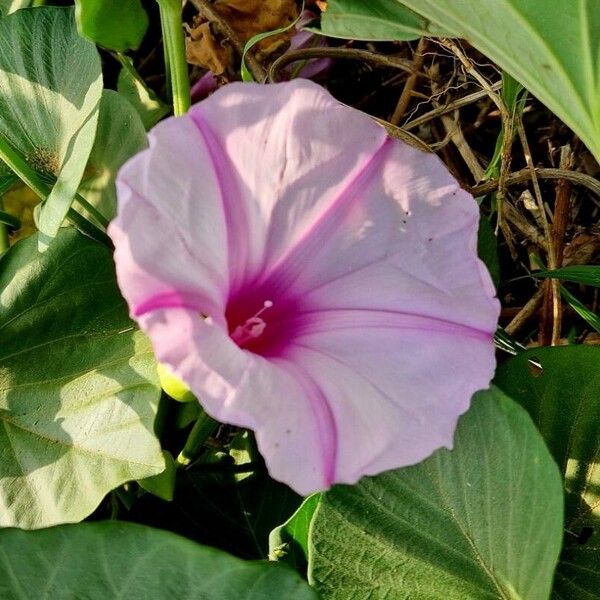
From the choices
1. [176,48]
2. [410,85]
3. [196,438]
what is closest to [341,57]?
[410,85]

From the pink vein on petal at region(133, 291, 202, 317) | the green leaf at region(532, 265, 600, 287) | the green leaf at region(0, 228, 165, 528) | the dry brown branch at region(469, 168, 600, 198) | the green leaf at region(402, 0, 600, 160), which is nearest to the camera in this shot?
the pink vein on petal at region(133, 291, 202, 317)

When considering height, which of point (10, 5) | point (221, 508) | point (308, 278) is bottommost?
point (221, 508)

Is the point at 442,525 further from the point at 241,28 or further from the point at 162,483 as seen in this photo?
the point at 241,28

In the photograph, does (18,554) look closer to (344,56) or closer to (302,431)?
(302,431)

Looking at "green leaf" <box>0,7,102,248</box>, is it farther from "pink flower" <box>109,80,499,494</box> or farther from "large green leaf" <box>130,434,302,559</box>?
"large green leaf" <box>130,434,302,559</box>

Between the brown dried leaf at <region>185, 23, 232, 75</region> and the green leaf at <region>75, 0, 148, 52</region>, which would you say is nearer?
the green leaf at <region>75, 0, 148, 52</region>

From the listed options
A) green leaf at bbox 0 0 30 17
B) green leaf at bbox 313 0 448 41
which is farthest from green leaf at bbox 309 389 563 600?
green leaf at bbox 0 0 30 17

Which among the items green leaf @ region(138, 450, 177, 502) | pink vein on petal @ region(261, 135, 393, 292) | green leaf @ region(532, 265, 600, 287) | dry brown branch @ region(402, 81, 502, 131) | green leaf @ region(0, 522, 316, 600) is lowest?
green leaf @ region(138, 450, 177, 502)
